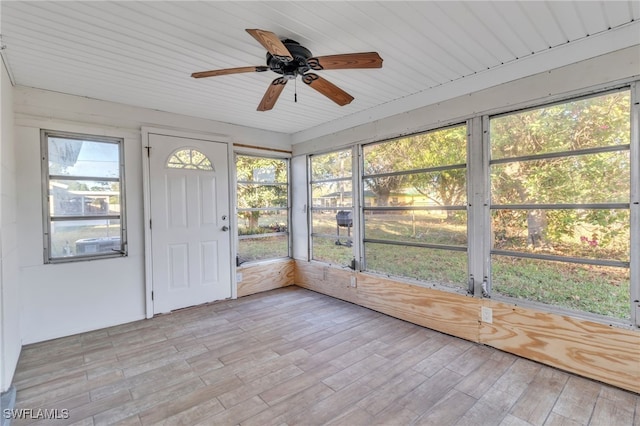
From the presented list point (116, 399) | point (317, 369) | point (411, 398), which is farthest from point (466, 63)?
point (116, 399)

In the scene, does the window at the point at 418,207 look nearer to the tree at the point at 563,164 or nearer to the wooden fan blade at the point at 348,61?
the tree at the point at 563,164

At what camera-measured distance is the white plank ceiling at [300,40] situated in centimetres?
179

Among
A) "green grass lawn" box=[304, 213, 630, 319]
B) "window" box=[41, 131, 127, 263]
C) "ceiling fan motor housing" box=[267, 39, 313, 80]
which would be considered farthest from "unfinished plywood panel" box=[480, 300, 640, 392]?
"window" box=[41, 131, 127, 263]

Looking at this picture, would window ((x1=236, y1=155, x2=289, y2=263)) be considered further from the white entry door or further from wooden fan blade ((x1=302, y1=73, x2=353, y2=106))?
wooden fan blade ((x1=302, y1=73, x2=353, y2=106))

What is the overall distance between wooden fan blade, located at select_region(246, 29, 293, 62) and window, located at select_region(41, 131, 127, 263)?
2.60 metres

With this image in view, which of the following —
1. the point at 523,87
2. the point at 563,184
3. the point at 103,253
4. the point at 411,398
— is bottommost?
the point at 411,398

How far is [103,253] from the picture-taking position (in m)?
3.29

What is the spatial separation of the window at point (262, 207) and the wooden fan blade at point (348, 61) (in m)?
2.70

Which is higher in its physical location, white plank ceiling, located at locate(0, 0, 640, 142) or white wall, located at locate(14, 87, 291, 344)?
white plank ceiling, located at locate(0, 0, 640, 142)

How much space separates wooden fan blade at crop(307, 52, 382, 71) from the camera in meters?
1.84

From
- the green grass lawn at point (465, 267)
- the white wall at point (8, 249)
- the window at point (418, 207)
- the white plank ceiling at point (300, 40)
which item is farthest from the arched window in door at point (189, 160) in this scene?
the window at point (418, 207)

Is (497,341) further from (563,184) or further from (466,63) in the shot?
(466,63)

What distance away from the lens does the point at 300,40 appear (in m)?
2.10

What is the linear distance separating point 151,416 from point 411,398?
1696 mm
